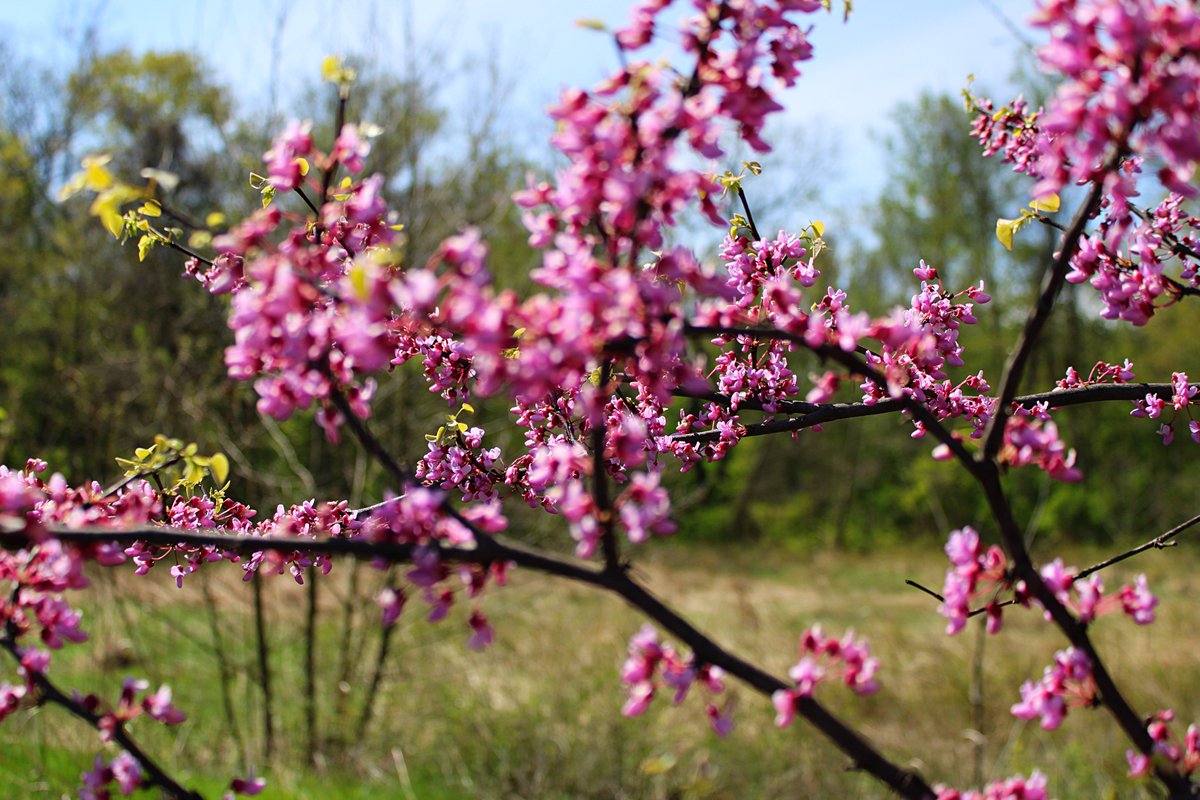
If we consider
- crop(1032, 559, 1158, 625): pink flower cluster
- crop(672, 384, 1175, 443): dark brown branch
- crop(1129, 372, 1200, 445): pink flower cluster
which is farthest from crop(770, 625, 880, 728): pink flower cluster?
crop(1129, 372, 1200, 445): pink flower cluster

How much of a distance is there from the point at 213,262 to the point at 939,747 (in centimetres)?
761

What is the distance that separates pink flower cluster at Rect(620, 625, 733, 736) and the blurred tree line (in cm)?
174

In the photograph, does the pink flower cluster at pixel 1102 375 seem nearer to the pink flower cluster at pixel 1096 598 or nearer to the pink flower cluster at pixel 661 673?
the pink flower cluster at pixel 1096 598

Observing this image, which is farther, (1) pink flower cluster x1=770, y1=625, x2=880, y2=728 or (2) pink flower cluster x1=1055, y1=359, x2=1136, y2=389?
(2) pink flower cluster x1=1055, y1=359, x2=1136, y2=389

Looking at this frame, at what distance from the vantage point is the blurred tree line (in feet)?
25.0

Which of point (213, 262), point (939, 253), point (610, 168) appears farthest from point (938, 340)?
point (939, 253)

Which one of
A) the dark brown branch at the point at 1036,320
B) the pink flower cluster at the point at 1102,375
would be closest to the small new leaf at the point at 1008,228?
the dark brown branch at the point at 1036,320

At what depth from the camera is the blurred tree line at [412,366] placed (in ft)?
25.0

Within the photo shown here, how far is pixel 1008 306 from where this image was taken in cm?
1962

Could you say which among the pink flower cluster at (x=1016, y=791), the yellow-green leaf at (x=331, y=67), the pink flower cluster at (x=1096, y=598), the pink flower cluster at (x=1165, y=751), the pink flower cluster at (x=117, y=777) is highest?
the yellow-green leaf at (x=331, y=67)

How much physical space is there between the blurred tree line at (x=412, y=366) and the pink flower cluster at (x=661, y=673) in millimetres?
1735

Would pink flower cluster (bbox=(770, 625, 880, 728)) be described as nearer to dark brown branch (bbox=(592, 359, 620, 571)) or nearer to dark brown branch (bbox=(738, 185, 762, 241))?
dark brown branch (bbox=(592, 359, 620, 571))

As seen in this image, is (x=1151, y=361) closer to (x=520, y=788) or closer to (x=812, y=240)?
(x=520, y=788)

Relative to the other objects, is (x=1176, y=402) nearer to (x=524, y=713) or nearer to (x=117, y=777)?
(x=117, y=777)
